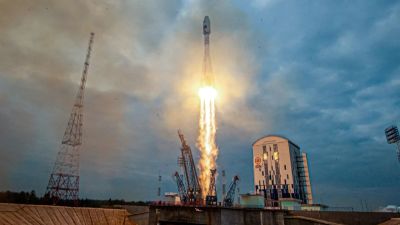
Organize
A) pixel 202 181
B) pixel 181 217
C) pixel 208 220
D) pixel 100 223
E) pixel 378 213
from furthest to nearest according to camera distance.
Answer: pixel 202 181, pixel 100 223, pixel 181 217, pixel 208 220, pixel 378 213

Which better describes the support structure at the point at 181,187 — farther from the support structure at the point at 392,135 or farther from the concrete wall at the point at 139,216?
the support structure at the point at 392,135

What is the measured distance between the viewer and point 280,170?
80.3m

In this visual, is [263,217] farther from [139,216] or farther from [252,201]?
[139,216]

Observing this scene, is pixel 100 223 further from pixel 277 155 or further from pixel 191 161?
pixel 277 155

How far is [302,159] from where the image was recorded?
282 ft

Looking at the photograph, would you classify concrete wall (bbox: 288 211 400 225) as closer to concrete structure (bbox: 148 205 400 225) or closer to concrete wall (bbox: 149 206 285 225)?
concrete structure (bbox: 148 205 400 225)

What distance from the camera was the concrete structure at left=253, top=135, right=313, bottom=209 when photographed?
3088 inches

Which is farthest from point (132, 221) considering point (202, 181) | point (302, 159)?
point (302, 159)

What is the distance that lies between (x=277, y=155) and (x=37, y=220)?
2593 inches

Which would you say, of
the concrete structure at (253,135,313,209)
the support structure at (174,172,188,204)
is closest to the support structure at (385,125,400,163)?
the concrete structure at (253,135,313,209)

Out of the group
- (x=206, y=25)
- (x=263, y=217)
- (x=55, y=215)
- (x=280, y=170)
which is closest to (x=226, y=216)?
(x=263, y=217)

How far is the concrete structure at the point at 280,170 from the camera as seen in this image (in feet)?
257

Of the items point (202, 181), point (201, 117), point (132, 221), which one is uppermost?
point (201, 117)

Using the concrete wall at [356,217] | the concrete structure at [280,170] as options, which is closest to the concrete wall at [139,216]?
the concrete wall at [356,217]
